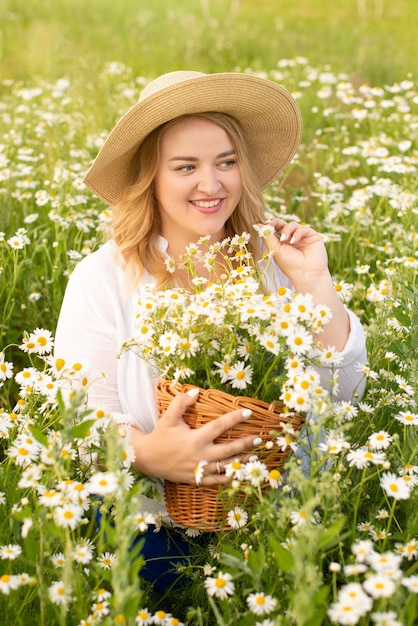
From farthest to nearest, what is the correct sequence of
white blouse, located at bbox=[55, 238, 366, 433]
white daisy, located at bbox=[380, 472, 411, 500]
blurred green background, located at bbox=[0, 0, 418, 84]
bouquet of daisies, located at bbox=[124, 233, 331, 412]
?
blurred green background, located at bbox=[0, 0, 418, 84] → white blouse, located at bbox=[55, 238, 366, 433] → bouquet of daisies, located at bbox=[124, 233, 331, 412] → white daisy, located at bbox=[380, 472, 411, 500]

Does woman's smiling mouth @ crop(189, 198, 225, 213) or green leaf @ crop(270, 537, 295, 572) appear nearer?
green leaf @ crop(270, 537, 295, 572)

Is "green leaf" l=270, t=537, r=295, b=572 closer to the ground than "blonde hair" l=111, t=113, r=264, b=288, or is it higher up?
closer to the ground

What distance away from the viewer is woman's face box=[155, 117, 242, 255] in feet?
7.20

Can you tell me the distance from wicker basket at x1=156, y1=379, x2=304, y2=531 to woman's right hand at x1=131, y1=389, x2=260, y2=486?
0.02 meters

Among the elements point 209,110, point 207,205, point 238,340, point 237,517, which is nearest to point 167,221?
point 207,205

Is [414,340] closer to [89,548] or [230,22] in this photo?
[89,548]

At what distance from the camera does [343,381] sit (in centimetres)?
212

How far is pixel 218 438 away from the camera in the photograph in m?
1.76

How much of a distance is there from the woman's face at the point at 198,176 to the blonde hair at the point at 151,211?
3 centimetres

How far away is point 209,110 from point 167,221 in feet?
1.15

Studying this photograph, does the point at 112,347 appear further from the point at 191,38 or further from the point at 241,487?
the point at 191,38

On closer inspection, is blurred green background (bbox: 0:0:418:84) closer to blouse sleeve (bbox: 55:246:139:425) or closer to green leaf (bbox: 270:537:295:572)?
blouse sleeve (bbox: 55:246:139:425)

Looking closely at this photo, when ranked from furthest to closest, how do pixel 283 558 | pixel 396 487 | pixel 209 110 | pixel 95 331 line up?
pixel 209 110
pixel 95 331
pixel 396 487
pixel 283 558

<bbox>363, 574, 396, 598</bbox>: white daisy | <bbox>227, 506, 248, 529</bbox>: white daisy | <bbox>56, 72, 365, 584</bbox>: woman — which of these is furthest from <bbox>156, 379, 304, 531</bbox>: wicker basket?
<bbox>363, 574, 396, 598</bbox>: white daisy
